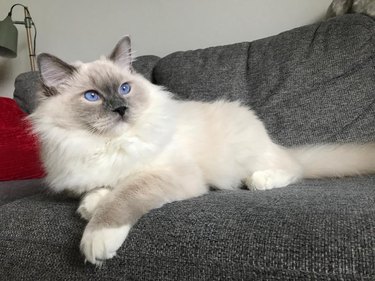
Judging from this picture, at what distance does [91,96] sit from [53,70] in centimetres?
16

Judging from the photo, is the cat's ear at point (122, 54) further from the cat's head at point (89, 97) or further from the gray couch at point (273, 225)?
the gray couch at point (273, 225)

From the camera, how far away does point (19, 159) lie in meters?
1.77

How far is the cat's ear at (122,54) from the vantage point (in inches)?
53.4

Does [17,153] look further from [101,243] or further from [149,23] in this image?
[149,23]

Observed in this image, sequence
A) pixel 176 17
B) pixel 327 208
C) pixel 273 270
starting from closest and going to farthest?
pixel 273 270 < pixel 327 208 < pixel 176 17

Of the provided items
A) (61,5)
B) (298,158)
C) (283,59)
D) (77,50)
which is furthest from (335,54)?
(61,5)

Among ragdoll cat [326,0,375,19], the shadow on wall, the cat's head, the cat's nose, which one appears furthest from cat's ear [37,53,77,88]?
the shadow on wall

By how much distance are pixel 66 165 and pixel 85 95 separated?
235 millimetres

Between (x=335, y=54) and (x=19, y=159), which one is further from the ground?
(x=335, y=54)

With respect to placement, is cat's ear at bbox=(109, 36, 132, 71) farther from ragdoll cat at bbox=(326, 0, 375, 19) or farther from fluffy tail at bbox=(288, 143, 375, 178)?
ragdoll cat at bbox=(326, 0, 375, 19)

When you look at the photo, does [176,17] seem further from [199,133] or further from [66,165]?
[66,165]

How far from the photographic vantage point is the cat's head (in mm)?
1152

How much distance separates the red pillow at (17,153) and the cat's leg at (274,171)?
976mm

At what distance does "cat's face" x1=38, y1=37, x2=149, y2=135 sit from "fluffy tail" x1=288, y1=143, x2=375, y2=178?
0.75 metres
